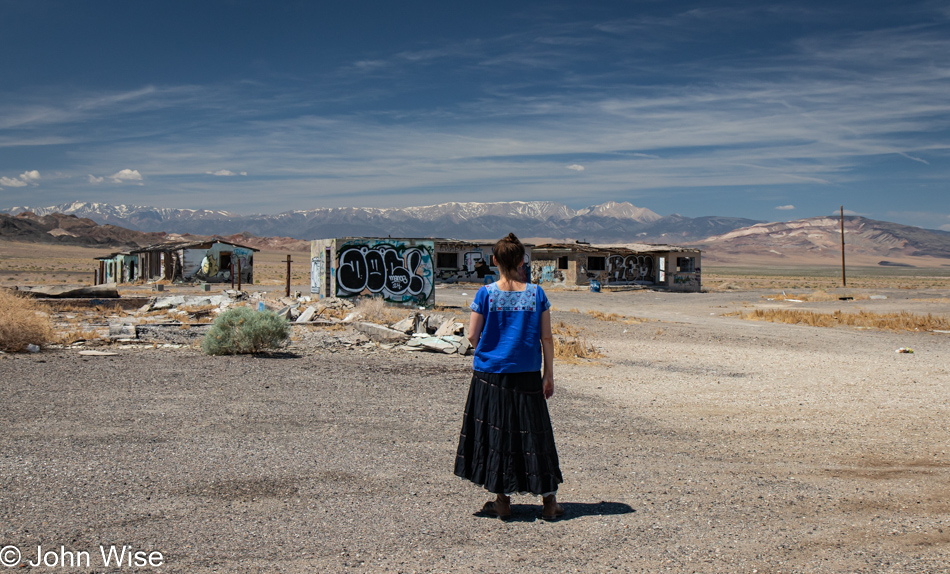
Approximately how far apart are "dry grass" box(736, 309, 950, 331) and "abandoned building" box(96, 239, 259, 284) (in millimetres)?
29373

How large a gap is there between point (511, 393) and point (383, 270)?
20468 millimetres

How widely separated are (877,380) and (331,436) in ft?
27.9

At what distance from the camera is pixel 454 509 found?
15.5ft

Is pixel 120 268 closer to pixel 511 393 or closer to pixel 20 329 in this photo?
pixel 20 329

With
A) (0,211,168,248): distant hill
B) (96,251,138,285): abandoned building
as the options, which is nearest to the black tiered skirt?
(96,251,138,285): abandoned building

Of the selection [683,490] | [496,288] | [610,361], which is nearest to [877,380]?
[610,361]

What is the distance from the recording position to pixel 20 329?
477 inches

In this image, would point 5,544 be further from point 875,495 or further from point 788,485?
point 875,495

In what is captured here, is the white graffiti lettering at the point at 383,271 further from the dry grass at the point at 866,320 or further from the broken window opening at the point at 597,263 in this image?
the broken window opening at the point at 597,263

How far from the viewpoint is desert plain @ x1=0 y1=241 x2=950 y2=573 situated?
159 inches

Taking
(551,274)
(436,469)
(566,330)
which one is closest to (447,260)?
(551,274)

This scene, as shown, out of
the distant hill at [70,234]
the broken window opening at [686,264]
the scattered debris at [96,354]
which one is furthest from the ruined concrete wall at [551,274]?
the distant hill at [70,234]

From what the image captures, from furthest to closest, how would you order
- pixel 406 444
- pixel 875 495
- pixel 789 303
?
1. pixel 789 303
2. pixel 406 444
3. pixel 875 495

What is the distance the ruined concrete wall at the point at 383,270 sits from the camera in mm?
24328
